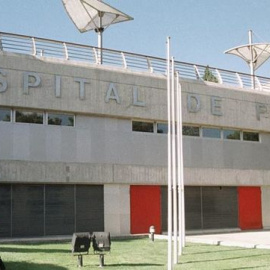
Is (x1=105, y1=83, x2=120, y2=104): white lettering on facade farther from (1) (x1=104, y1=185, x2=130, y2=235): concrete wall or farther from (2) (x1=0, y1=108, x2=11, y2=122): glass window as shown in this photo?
(2) (x1=0, y1=108, x2=11, y2=122): glass window

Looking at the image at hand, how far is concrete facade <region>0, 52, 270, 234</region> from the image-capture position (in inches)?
937

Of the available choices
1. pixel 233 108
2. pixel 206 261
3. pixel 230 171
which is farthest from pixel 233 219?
pixel 206 261

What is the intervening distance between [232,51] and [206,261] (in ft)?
82.5

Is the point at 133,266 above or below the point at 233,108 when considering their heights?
below

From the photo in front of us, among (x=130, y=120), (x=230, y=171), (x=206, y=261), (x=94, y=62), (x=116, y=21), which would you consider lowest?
(x=206, y=261)

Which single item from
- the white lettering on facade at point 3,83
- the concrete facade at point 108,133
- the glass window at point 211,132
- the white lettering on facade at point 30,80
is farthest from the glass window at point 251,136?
the white lettering on facade at point 3,83

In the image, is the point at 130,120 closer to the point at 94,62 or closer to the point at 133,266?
the point at 94,62

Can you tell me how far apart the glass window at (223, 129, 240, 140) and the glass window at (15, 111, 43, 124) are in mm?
10878

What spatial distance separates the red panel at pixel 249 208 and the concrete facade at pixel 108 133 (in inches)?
17.2

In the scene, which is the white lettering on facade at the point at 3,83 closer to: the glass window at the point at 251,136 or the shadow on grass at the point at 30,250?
the shadow on grass at the point at 30,250

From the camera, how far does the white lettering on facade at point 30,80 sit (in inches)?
939

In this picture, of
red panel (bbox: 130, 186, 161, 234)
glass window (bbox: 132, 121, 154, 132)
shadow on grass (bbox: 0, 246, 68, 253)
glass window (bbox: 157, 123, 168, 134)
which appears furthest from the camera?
glass window (bbox: 157, 123, 168, 134)

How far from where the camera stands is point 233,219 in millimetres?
29375

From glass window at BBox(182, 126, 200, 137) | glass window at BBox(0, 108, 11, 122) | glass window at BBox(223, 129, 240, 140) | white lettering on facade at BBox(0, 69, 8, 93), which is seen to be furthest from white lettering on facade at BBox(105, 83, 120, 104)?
glass window at BBox(223, 129, 240, 140)
